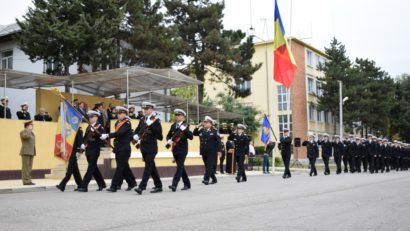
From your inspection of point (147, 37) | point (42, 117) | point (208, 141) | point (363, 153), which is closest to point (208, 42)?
point (147, 37)

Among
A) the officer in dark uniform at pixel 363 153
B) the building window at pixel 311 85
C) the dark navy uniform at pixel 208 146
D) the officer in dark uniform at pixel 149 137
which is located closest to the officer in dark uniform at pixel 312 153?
the officer in dark uniform at pixel 363 153

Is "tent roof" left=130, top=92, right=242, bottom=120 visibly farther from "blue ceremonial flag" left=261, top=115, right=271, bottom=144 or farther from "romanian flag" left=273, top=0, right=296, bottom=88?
"romanian flag" left=273, top=0, right=296, bottom=88

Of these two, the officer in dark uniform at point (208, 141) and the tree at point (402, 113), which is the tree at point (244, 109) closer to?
the tree at point (402, 113)

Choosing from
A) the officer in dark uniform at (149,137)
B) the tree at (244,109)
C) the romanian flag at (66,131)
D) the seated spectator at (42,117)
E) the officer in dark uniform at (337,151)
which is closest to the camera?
the officer in dark uniform at (149,137)

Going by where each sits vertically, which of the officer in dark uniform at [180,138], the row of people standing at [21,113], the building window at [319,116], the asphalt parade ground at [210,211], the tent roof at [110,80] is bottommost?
the asphalt parade ground at [210,211]

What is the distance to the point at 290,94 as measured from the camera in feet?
180

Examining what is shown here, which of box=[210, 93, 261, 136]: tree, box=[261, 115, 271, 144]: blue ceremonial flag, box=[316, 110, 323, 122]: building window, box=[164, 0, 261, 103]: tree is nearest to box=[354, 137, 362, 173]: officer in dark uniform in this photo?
box=[261, 115, 271, 144]: blue ceremonial flag

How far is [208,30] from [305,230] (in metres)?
29.2

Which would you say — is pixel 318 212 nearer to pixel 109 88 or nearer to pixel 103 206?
pixel 103 206

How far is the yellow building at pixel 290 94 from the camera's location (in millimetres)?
55750

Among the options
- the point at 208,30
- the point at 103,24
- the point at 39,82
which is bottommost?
the point at 39,82

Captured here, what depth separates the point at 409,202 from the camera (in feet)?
34.1

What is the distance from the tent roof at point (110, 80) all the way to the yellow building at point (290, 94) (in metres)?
32.3

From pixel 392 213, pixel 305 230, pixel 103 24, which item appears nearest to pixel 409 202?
pixel 392 213
